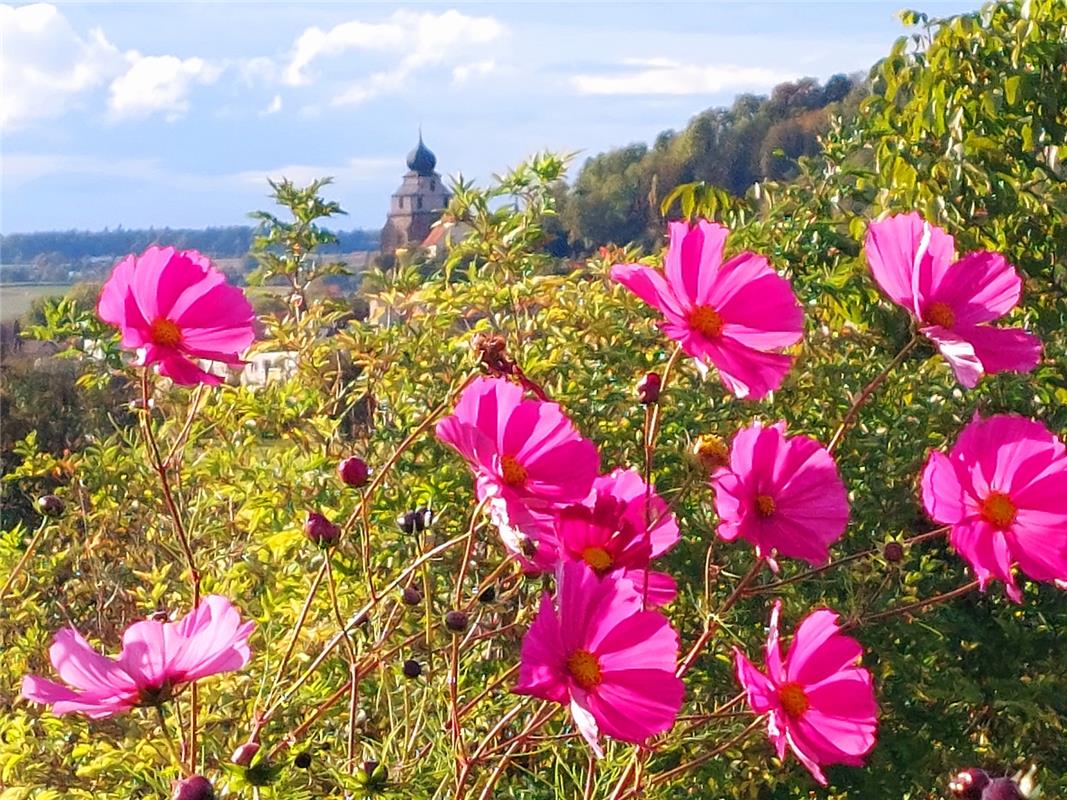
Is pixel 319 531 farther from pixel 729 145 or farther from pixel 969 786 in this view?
pixel 729 145

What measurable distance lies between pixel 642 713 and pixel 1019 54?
4.28 feet

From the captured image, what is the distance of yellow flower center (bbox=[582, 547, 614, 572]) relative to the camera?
74cm

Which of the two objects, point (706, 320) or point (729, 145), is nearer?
point (706, 320)

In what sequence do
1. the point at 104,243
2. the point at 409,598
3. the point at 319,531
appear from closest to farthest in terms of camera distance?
the point at 319,531 → the point at 409,598 → the point at 104,243

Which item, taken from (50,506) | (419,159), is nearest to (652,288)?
(50,506)

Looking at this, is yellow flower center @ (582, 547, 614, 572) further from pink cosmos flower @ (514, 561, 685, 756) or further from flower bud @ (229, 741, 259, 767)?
flower bud @ (229, 741, 259, 767)

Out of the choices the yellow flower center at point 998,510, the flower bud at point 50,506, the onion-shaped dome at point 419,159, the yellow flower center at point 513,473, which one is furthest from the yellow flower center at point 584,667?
the onion-shaped dome at point 419,159

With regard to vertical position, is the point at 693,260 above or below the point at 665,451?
above

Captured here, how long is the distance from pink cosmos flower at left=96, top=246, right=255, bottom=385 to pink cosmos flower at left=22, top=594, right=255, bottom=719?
17 cm

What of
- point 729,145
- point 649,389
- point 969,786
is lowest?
point 969,786

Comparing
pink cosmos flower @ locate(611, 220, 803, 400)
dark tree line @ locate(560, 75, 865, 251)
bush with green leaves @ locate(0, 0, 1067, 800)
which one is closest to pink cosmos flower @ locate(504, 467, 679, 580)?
pink cosmos flower @ locate(611, 220, 803, 400)

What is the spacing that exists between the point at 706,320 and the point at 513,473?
18 cm

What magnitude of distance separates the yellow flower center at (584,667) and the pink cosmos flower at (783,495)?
171 mm

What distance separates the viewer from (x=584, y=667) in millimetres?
680
